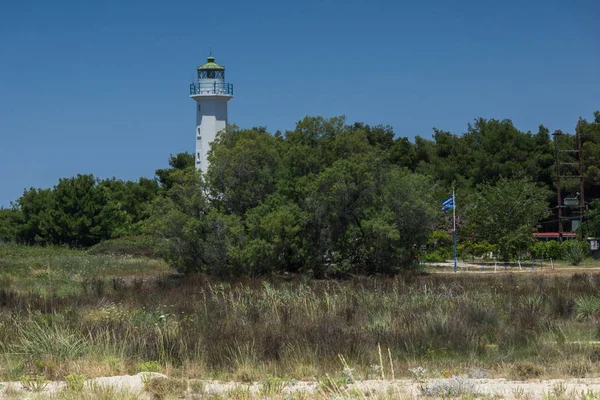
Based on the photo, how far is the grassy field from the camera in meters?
13.8

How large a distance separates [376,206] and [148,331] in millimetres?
24521

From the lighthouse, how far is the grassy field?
30.8m

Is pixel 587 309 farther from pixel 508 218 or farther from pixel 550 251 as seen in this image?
pixel 550 251

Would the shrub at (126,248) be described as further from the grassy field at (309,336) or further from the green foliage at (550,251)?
the grassy field at (309,336)

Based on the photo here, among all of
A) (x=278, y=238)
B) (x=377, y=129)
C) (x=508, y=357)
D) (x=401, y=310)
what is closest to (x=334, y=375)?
(x=508, y=357)

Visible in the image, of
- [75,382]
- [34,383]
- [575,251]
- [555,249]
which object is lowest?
[34,383]

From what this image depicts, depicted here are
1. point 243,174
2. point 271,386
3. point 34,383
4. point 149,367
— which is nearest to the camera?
point 271,386

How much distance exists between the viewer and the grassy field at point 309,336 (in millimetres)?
13828

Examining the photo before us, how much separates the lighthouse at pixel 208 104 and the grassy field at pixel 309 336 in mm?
30782

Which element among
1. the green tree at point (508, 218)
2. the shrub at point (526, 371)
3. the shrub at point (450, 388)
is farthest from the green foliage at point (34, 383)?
the green tree at point (508, 218)

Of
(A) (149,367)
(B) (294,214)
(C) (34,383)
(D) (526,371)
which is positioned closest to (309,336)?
(A) (149,367)

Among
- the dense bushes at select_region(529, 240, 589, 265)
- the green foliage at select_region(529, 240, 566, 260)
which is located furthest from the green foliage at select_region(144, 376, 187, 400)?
the green foliage at select_region(529, 240, 566, 260)

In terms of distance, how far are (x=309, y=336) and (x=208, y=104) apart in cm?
4050

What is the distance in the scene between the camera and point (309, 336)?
52.3ft
